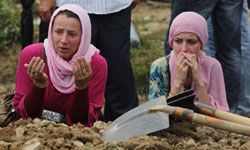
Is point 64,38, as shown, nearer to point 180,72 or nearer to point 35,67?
point 35,67

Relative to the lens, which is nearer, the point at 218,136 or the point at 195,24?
the point at 218,136

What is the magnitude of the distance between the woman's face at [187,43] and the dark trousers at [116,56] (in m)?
0.72

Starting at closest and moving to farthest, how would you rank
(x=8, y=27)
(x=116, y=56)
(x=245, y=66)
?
(x=116, y=56) → (x=245, y=66) → (x=8, y=27)

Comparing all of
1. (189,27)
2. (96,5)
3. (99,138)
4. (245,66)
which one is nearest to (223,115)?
(99,138)

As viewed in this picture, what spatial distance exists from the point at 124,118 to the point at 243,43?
8.68 ft

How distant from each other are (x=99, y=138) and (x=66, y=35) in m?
1.11

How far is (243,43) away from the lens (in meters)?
7.32

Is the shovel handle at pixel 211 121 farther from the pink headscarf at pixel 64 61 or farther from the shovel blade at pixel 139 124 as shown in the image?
the pink headscarf at pixel 64 61

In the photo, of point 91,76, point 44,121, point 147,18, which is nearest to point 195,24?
point 91,76

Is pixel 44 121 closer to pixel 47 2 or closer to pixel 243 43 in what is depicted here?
pixel 47 2

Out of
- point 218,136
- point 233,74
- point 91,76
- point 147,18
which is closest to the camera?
point 218,136

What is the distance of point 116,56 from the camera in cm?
646

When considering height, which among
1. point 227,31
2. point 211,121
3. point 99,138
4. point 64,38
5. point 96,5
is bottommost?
point 99,138

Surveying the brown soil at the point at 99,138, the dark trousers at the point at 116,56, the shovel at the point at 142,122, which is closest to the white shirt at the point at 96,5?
the dark trousers at the point at 116,56
